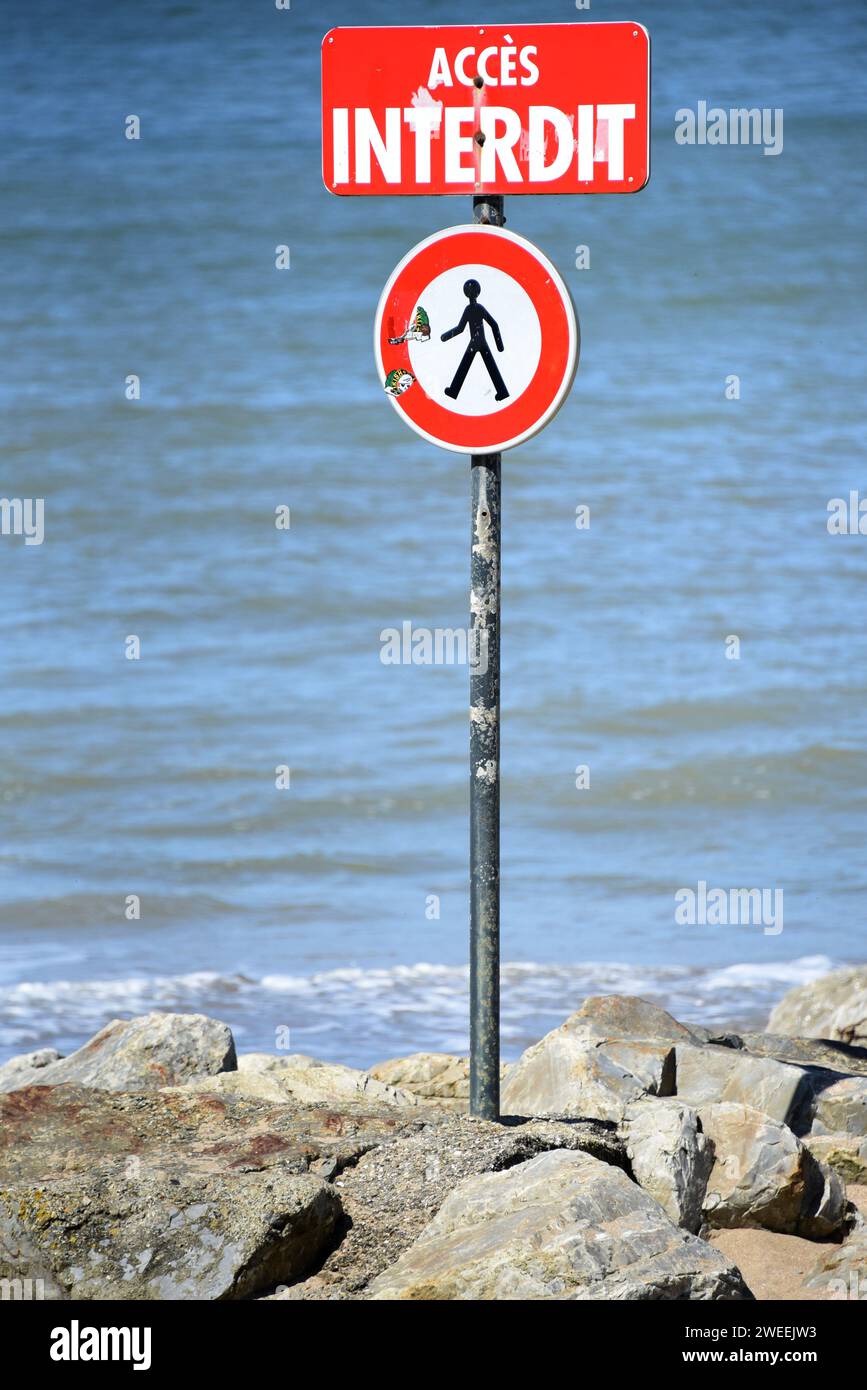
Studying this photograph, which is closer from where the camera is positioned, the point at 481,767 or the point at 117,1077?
the point at 481,767

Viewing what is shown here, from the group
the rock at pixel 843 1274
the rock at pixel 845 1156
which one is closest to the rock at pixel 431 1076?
the rock at pixel 845 1156

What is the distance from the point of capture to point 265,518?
57.4 feet

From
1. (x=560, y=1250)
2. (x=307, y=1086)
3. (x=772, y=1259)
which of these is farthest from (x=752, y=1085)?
(x=560, y=1250)

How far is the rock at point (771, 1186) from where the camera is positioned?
397 cm

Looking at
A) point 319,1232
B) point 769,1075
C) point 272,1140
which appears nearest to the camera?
point 319,1232

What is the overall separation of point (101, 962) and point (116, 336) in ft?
45.6

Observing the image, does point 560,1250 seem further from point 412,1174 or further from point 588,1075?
point 588,1075

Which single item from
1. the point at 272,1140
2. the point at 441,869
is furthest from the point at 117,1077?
the point at 441,869

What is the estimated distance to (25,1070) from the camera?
572 cm

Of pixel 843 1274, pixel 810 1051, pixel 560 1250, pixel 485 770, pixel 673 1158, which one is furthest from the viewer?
pixel 810 1051

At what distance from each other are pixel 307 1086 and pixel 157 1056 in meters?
0.49

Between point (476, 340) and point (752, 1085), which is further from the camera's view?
point (752, 1085)

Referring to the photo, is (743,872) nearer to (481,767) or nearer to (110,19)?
(481,767)

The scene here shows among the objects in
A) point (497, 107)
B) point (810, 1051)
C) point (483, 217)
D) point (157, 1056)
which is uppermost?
point (497, 107)
